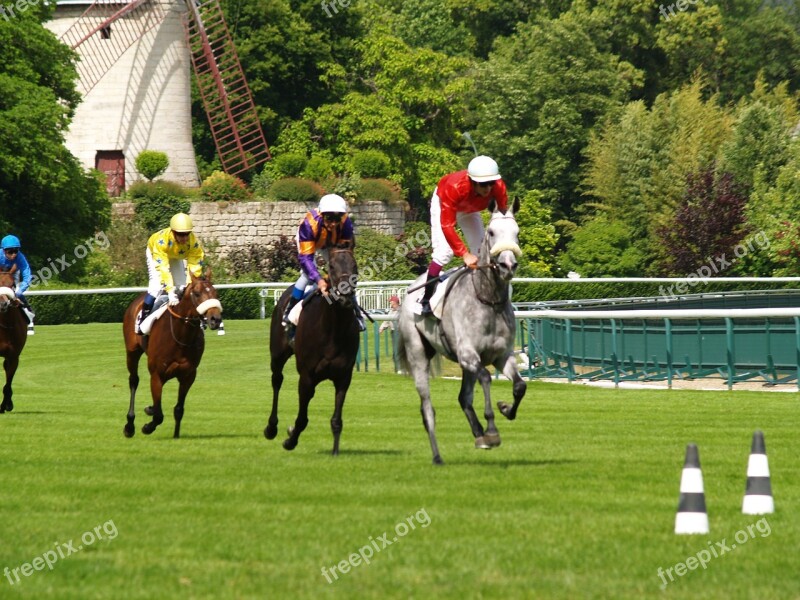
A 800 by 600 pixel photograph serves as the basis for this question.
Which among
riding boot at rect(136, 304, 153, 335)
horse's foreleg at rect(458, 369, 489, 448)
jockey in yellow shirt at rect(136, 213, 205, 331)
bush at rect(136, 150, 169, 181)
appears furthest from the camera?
bush at rect(136, 150, 169, 181)

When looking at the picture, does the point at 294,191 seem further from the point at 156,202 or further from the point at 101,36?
the point at 101,36

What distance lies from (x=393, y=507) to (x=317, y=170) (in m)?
49.7

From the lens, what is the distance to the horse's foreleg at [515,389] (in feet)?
39.9

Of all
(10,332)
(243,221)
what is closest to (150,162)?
(243,221)

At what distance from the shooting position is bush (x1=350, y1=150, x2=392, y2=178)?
6109 cm

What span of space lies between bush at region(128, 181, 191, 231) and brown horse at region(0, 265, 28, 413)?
33298 mm

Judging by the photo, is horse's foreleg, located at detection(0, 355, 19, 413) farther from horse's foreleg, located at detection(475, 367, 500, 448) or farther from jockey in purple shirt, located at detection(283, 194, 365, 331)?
horse's foreleg, located at detection(475, 367, 500, 448)

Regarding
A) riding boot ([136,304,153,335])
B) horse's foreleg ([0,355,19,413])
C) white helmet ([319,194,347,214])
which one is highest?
white helmet ([319,194,347,214])

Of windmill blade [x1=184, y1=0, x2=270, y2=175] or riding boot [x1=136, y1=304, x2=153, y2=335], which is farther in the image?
windmill blade [x1=184, y1=0, x2=270, y2=175]

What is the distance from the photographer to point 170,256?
53.1ft

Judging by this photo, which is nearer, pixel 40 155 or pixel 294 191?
pixel 40 155

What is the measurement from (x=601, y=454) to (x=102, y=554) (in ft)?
19.3

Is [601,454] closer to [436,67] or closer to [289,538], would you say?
[289,538]

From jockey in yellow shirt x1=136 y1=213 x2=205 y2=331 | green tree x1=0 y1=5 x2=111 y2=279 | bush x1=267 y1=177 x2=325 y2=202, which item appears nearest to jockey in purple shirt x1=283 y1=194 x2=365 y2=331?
jockey in yellow shirt x1=136 y1=213 x2=205 y2=331
